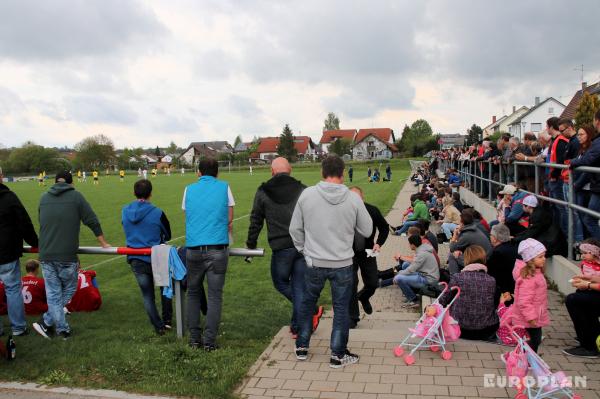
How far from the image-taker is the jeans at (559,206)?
25.0 feet

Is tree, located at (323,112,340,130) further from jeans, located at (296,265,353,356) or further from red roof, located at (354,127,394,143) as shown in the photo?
jeans, located at (296,265,353,356)

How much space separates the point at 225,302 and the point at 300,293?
9.53ft

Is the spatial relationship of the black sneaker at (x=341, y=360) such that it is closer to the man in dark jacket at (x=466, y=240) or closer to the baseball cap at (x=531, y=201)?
the man in dark jacket at (x=466, y=240)

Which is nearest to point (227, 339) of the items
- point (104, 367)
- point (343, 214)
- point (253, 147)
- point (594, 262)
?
point (104, 367)

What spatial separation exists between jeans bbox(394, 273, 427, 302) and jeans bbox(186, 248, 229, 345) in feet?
12.0

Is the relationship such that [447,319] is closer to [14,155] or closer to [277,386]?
[277,386]

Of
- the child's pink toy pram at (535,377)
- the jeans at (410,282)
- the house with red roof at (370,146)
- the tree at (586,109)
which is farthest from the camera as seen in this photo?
the house with red roof at (370,146)

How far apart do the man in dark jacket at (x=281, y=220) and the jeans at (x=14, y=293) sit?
2.69 metres

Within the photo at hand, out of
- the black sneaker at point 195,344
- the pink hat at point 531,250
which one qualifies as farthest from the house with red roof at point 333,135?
the pink hat at point 531,250

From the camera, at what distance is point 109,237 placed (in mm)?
16219

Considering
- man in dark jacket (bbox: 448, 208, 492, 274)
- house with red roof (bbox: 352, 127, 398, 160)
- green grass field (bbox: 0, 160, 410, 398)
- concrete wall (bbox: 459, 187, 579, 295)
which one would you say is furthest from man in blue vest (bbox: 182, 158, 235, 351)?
house with red roof (bbox: 352, 127, 398, 160)

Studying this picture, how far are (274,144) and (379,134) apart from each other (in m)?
26.4

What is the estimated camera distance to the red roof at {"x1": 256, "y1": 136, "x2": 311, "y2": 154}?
133 m

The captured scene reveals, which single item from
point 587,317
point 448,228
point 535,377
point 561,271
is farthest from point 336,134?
point 535,377
